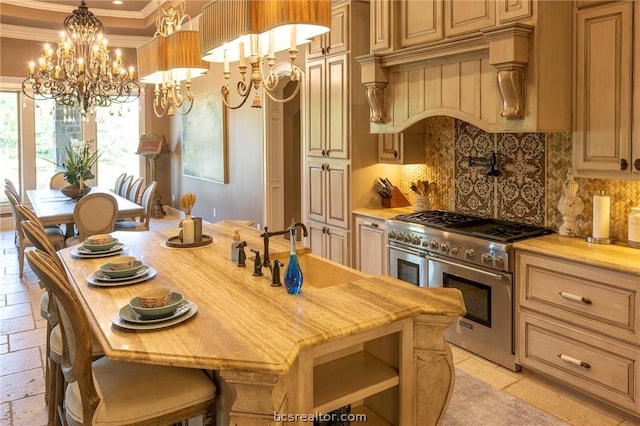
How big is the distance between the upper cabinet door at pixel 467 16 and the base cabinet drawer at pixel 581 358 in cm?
194

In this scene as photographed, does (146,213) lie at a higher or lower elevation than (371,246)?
higher

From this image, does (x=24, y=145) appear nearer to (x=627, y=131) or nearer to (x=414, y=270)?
(x=414, y=270)

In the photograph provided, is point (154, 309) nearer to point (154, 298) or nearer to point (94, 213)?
point (154, 298)

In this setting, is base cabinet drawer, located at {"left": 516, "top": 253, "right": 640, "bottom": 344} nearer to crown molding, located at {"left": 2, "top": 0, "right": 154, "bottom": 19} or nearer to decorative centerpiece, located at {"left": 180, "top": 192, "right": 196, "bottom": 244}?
decorative centerpiece, located at {"left": 180, "top": 192, "right": 196, "bottom": 244}

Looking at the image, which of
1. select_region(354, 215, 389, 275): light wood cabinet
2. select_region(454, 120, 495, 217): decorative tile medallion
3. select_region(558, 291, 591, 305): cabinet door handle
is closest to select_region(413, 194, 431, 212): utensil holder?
select_region(454, 120, 495, 217): decorative tile medallion

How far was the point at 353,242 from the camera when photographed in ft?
15.5

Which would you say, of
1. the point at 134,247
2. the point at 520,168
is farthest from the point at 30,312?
the point at 520,168

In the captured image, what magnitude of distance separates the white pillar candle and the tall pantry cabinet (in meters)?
2.02

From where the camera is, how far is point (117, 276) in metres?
2.51

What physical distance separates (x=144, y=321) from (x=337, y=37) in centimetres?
353

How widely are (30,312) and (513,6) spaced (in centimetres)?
461

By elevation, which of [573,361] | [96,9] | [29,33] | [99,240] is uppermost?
[96,9]

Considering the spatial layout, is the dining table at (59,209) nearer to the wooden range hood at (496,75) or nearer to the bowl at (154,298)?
the wooden range hood at (496,75)

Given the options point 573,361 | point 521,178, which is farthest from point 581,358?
point 521,178
